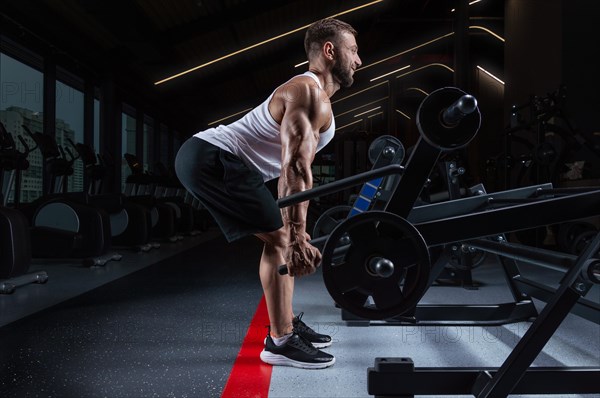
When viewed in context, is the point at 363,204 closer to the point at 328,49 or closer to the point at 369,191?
the point at 369,191

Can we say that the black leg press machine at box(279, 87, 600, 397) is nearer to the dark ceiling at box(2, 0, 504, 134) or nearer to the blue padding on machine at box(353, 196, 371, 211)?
the blue padding on machine at box(353, 196, 371, 211)

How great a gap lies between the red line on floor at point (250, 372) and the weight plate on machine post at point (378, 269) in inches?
20.9

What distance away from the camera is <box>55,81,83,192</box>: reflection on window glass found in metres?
6.05

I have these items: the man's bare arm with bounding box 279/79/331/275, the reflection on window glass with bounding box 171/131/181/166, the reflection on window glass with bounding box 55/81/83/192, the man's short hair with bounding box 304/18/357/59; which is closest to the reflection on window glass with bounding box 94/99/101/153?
the reflection on window glass with bounding box 55/81/83/192

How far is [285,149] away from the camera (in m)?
1.44

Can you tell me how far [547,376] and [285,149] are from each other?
90 centimetres

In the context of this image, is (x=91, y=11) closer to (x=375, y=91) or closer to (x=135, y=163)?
(x=135, y=163)

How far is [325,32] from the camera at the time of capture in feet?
5.22

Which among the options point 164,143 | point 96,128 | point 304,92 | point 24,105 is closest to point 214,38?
point 96,128

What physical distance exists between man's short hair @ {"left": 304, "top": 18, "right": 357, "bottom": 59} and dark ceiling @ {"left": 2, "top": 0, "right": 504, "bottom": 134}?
169 inches

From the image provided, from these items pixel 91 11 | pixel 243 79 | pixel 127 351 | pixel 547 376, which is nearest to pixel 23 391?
pixel 127 351

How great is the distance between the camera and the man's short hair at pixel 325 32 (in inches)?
62.1

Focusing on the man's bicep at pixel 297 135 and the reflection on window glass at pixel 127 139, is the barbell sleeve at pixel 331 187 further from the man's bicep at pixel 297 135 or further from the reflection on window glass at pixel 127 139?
the reflection on window glass at pixel 127 139

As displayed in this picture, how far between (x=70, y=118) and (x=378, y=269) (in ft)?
20.5
